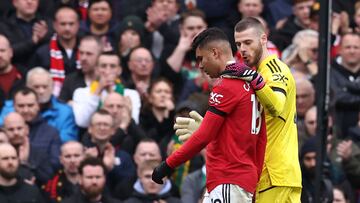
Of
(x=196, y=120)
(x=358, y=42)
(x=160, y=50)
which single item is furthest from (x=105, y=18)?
(x=196, y=120)

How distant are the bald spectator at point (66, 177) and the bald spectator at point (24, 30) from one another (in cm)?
212

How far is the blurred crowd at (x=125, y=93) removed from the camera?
15797 mm

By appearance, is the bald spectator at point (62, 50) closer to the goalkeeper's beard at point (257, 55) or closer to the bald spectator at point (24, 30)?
the bald spectator at point (24, 30)

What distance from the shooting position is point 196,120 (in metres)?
11.4

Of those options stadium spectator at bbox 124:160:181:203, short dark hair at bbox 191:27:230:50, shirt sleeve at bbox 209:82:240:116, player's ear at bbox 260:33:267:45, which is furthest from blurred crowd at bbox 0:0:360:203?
short dark hair at bbox 191:27:230:50

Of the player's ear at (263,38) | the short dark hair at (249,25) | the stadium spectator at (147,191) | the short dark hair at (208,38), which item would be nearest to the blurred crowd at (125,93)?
the stadium spectator at (147,191)

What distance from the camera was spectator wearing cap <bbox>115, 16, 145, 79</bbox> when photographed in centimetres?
1797

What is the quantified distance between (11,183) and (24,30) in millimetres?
3366

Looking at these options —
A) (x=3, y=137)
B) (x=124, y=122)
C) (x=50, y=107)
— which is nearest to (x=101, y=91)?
(x=124, y=122)

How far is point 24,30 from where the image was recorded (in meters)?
18.1

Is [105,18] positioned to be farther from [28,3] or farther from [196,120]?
[196,120]

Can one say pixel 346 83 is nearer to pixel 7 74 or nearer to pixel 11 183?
pixel 7 74

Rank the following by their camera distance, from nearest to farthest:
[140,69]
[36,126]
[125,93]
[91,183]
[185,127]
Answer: [185,127]
[91,183]
[36,126]
[125,93]
[140,69]

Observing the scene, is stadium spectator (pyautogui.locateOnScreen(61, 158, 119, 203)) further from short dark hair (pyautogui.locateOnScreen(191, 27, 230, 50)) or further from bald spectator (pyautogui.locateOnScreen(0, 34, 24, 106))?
short dark hair (pyautogui.locateOnScreen(191, 27, 230, 50))
